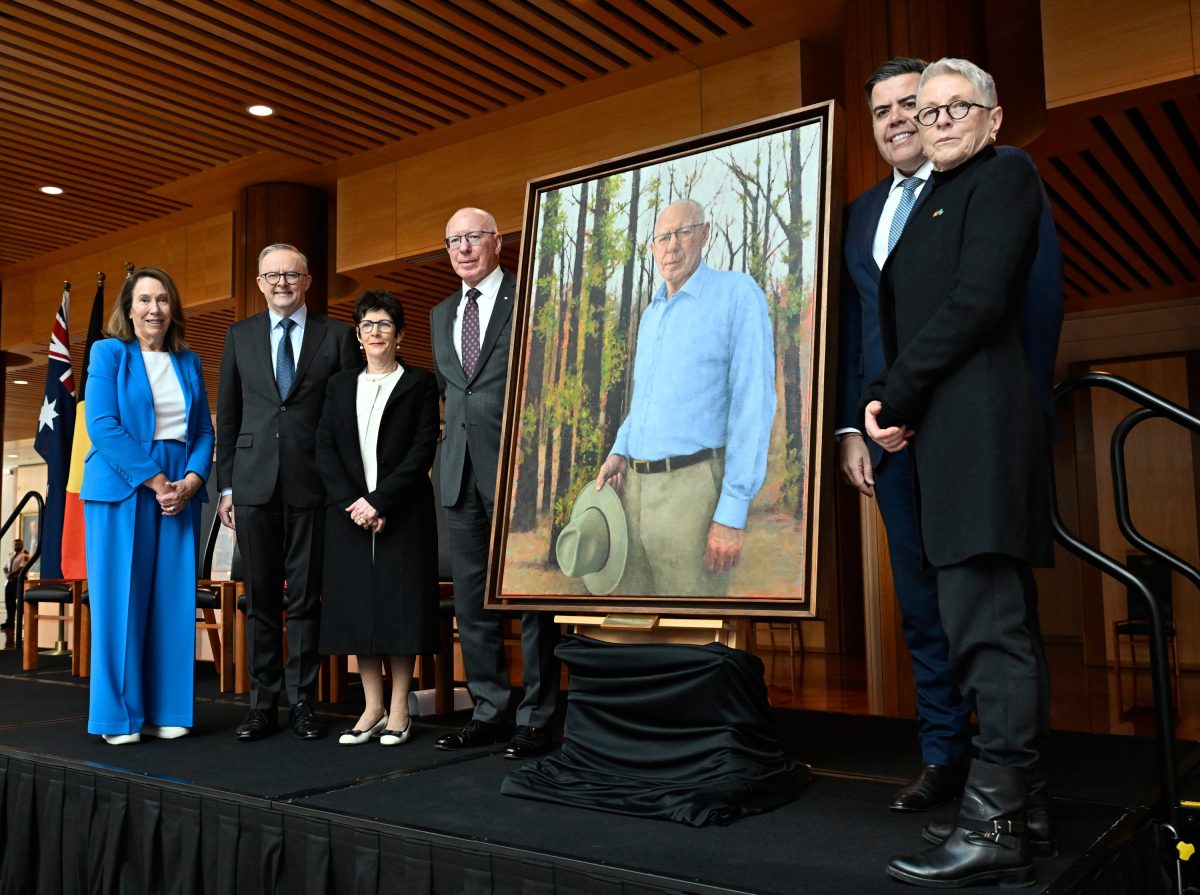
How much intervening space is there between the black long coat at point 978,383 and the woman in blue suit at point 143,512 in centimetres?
252

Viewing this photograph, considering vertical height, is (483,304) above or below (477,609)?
above

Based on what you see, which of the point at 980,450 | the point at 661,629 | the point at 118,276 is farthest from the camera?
the point at 118,276

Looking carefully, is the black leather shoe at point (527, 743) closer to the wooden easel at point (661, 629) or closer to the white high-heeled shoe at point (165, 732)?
the wooden easel at point (661, 629)

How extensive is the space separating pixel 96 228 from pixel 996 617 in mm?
8632

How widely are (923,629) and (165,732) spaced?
8.14 ft

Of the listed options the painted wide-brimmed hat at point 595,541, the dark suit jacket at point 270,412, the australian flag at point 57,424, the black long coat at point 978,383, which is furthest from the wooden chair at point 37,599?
the black long coat at point 978,383

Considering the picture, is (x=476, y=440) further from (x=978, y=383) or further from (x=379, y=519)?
(x=978, y=383)

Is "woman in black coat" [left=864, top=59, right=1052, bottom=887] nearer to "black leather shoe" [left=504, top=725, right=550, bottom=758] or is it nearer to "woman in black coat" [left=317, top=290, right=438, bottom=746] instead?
"black leather shoe" [left=504, top=725, right=550, bottom=758]

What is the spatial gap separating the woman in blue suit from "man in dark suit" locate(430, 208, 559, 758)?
97cm

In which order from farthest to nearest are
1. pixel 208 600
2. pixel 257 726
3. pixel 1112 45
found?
pixel 208 600, pixel 1112 45, pixel 257 726

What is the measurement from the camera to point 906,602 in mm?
2336

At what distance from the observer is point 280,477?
3400 mm

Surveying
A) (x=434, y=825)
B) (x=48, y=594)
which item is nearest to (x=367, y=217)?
(x=48, y=594)

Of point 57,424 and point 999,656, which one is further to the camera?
point 57,424
